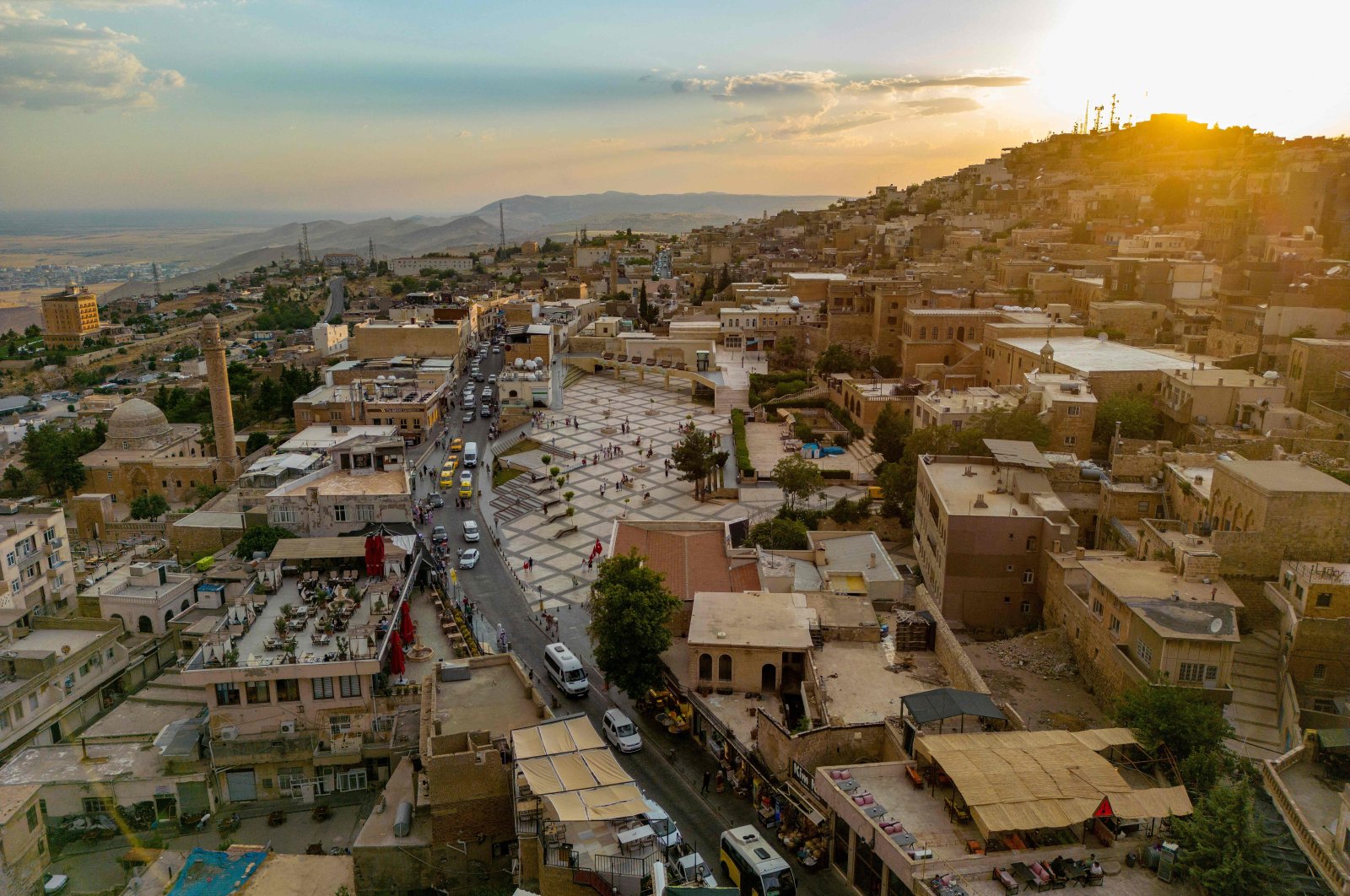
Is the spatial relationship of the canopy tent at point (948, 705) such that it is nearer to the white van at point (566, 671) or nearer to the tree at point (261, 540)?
the white van at point (566, 671)

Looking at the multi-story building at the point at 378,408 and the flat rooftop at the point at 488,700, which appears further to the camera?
the multi-story building at the point at 378,408

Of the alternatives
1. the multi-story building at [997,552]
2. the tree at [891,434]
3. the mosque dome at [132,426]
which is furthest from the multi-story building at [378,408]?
the multi-story building at [997,552]

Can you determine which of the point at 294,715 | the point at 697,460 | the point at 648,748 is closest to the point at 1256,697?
the point at 648,748

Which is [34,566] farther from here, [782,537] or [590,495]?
[782,537]

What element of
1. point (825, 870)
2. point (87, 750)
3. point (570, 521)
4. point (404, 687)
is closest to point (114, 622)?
point (87, 750)

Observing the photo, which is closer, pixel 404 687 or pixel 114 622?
pixel 404 687

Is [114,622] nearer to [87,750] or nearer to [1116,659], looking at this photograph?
[87,750]
